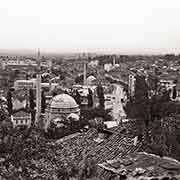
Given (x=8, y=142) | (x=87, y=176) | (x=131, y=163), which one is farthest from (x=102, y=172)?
(x=8, y=142)

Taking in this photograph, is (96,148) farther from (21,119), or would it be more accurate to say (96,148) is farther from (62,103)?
(62,103)

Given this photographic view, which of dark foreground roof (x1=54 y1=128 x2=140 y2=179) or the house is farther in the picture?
the house

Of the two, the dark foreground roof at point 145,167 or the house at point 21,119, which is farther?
the house at point 21,119

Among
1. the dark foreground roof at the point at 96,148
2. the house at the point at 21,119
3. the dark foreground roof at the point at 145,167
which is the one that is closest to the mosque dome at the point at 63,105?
the house at the point at 21,119

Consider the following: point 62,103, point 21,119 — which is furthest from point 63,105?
point 21,119

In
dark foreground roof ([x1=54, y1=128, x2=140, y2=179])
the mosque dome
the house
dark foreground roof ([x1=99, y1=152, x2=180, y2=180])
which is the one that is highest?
dark foreground roof ([x1=99, y1=152, x2=180, y2=180])

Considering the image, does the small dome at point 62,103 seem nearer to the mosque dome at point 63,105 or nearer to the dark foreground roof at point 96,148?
the mosque dome at point 63,105

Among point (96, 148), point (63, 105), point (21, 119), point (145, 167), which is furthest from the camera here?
point (63, 105)

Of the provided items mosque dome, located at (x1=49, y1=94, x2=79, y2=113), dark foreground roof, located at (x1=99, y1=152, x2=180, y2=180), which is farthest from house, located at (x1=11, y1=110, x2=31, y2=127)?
dark foreground roof, located at (x1=99, y1=152, x2=180, y2=180)

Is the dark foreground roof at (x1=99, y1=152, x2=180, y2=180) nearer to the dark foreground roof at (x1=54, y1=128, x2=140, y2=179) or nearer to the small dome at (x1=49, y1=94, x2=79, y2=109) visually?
the dark foreground roof at (x1=54, y1=128, x2=140, y2=179)

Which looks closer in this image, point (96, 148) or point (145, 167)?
point (145, 167)

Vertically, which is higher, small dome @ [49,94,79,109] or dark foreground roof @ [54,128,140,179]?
dark foreground roof @ [54,128,140,179]

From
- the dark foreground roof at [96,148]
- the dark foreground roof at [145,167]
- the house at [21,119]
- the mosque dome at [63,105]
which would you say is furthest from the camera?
the mosque dome at [63,105]
